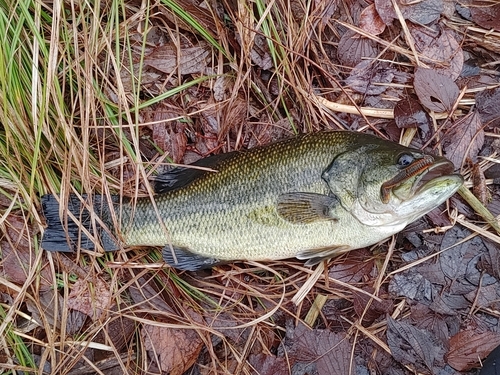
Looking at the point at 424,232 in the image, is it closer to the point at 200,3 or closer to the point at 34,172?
the point at 200,3

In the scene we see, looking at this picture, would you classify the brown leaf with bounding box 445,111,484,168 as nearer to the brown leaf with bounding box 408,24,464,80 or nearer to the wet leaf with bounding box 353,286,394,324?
the brown leaf with bounding box 408,24,464,80

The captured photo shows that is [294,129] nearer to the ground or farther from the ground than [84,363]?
farther from the ground

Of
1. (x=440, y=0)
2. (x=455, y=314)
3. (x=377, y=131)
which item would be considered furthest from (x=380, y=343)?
(x=440, y=0)

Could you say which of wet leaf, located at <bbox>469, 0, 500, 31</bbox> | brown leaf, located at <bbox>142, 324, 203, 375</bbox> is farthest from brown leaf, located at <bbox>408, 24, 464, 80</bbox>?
brown leaf, located at <bbox>142, 324, 203, 375</bbox>

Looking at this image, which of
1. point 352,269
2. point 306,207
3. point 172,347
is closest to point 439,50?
point 306,207

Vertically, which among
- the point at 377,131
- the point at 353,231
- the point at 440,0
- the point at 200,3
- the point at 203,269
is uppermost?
the point at 200,3

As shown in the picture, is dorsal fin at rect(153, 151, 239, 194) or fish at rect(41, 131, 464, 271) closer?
Answer: fish at rect(41, 131, 464, 271)

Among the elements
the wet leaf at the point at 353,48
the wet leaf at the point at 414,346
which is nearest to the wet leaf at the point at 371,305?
the wet leaf at the point at 414,346
